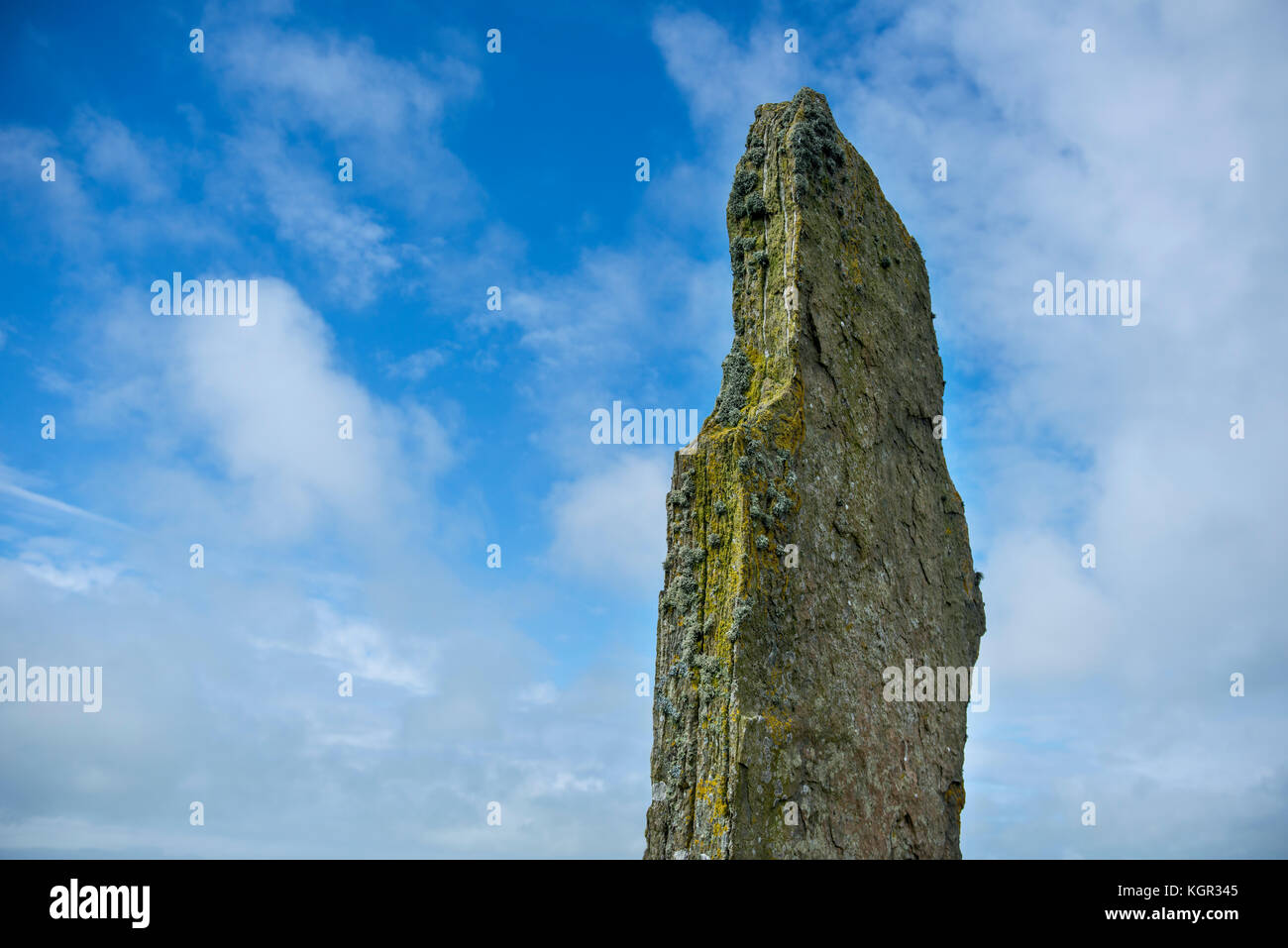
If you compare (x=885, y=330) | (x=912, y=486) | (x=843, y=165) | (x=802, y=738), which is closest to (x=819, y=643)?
(x=802, y=738)

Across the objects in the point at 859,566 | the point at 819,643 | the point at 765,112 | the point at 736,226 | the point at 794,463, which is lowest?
the point at 819,643

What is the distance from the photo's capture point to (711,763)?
7578 mm

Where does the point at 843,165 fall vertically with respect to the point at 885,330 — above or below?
above

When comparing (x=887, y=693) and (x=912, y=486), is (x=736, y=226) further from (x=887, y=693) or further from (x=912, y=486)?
(x=887, y=693)

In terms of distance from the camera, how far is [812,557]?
851 centimetres

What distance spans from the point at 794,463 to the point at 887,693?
2.53m

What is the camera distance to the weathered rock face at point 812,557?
7727 mm

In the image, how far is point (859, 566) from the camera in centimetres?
909

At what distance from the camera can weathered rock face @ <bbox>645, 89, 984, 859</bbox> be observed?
7727mm

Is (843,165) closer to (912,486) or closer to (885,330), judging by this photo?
(885,330)

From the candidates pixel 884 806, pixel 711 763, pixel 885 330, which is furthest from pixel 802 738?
pixel 885 330

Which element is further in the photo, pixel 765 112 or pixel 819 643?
pixel 765 112
